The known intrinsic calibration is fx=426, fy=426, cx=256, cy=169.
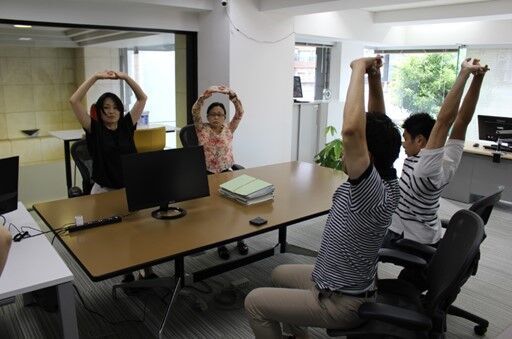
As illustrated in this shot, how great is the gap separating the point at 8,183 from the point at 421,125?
2.36 metres

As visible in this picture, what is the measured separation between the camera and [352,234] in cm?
170

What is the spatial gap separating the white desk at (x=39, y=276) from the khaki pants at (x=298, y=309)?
80 cm

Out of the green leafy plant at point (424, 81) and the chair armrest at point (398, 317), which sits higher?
the green leafy plant at point (424, 81)

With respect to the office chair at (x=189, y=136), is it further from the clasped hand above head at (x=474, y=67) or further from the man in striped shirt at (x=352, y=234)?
the man in striped shirt at (x=352, y=234)

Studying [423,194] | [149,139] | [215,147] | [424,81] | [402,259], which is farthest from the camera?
[424,81]

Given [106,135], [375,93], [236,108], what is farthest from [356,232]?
[236,108]

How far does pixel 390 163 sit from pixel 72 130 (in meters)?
4.28

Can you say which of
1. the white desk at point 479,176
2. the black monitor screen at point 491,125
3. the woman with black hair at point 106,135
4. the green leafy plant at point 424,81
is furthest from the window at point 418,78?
the woman with black hair at point 106,135

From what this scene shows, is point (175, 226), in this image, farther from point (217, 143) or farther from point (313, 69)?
point (313, 69)

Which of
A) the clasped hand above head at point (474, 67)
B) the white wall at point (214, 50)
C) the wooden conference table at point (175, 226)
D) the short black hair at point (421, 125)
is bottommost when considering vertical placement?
the wooden conference table at point (175, 226)

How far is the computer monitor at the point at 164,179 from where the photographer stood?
239 cm

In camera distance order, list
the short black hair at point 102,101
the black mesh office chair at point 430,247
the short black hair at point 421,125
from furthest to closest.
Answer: the short black hair at point 102,101, the short black hair at point 421,125, the black mesh office chair at point 430,247

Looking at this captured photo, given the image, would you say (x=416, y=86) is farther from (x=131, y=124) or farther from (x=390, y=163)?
(x=390, y=163)

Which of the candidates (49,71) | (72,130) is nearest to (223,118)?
(72,130)
